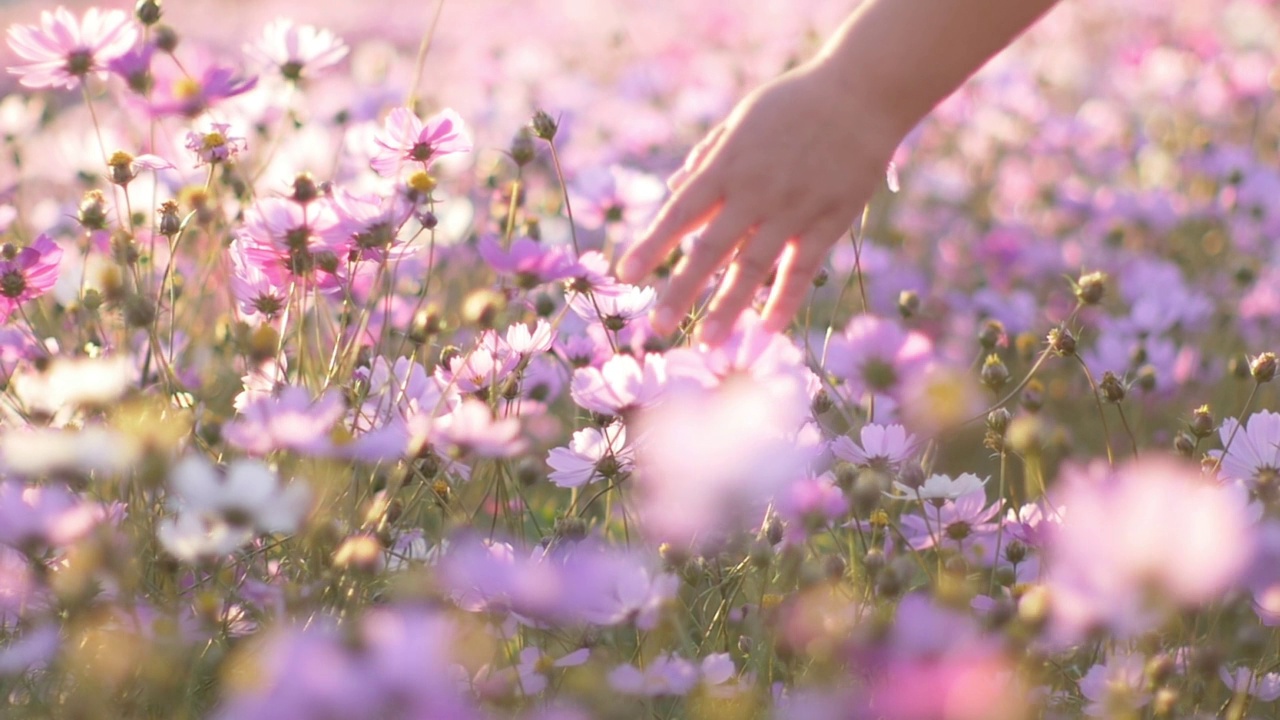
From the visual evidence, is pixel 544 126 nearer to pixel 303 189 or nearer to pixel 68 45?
pixel 303 189

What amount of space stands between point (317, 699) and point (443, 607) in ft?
0.79

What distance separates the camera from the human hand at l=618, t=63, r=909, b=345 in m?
0.72

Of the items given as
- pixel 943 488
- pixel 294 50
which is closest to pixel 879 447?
pixel 943 488

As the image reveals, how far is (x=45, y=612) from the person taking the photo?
679mm

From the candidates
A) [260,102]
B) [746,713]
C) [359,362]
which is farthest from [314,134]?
[746,713]

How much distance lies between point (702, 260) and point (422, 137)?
0.25m

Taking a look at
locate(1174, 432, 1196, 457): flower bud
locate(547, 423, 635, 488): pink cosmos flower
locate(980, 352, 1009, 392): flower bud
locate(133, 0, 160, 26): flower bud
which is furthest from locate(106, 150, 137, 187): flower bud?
locate(1174, 432, 1196, 457): flower bud

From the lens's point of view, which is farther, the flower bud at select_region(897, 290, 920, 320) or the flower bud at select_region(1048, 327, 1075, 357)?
the flower bud at select_region(897, 290, 920, 320)

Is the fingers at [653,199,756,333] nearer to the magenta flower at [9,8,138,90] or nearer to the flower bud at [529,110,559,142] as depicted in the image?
the flower bud at [529,110,559,142]

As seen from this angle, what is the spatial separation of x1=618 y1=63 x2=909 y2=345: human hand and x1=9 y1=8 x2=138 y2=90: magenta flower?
0.48 meters

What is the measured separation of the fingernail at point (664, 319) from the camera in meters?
0.71

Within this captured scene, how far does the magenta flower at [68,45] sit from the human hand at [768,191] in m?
0.48

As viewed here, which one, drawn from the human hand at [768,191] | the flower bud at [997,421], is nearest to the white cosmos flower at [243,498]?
the human hand at [768,191]

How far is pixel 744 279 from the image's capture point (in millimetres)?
724
